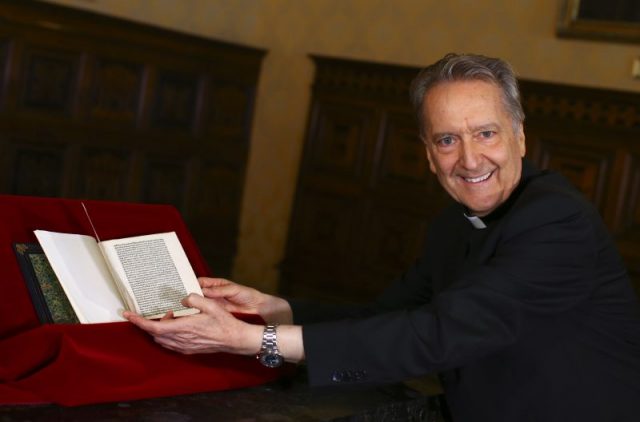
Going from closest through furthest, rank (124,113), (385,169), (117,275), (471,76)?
(117,275)
(471,76)
(124,113)
(385,169)

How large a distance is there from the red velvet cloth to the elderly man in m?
0.07

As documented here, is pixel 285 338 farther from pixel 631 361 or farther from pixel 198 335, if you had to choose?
pixel 631 361

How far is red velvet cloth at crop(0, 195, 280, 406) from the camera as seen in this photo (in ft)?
6.73

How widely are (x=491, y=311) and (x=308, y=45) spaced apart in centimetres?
562

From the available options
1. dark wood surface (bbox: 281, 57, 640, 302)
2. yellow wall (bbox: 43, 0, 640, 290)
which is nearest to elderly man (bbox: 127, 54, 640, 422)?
dark wood surface (bbox: 281, 57, 640, 302)

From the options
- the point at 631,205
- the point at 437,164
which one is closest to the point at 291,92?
the point at 631,205

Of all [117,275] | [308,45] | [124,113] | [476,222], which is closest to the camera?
[117,275]

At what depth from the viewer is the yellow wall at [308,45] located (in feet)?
21.1

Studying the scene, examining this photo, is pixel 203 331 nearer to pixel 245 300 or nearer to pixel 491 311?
pixel 245 300

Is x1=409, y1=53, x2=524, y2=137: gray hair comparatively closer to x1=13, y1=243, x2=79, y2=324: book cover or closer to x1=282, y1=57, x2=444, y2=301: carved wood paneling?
x1=13, y1=243, x2=79, y2=324: book cover

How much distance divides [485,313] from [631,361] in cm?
50

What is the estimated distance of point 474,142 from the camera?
2.49m

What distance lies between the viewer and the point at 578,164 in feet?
20.6

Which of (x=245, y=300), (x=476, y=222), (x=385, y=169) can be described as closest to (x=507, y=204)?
(x=476, y=222)
